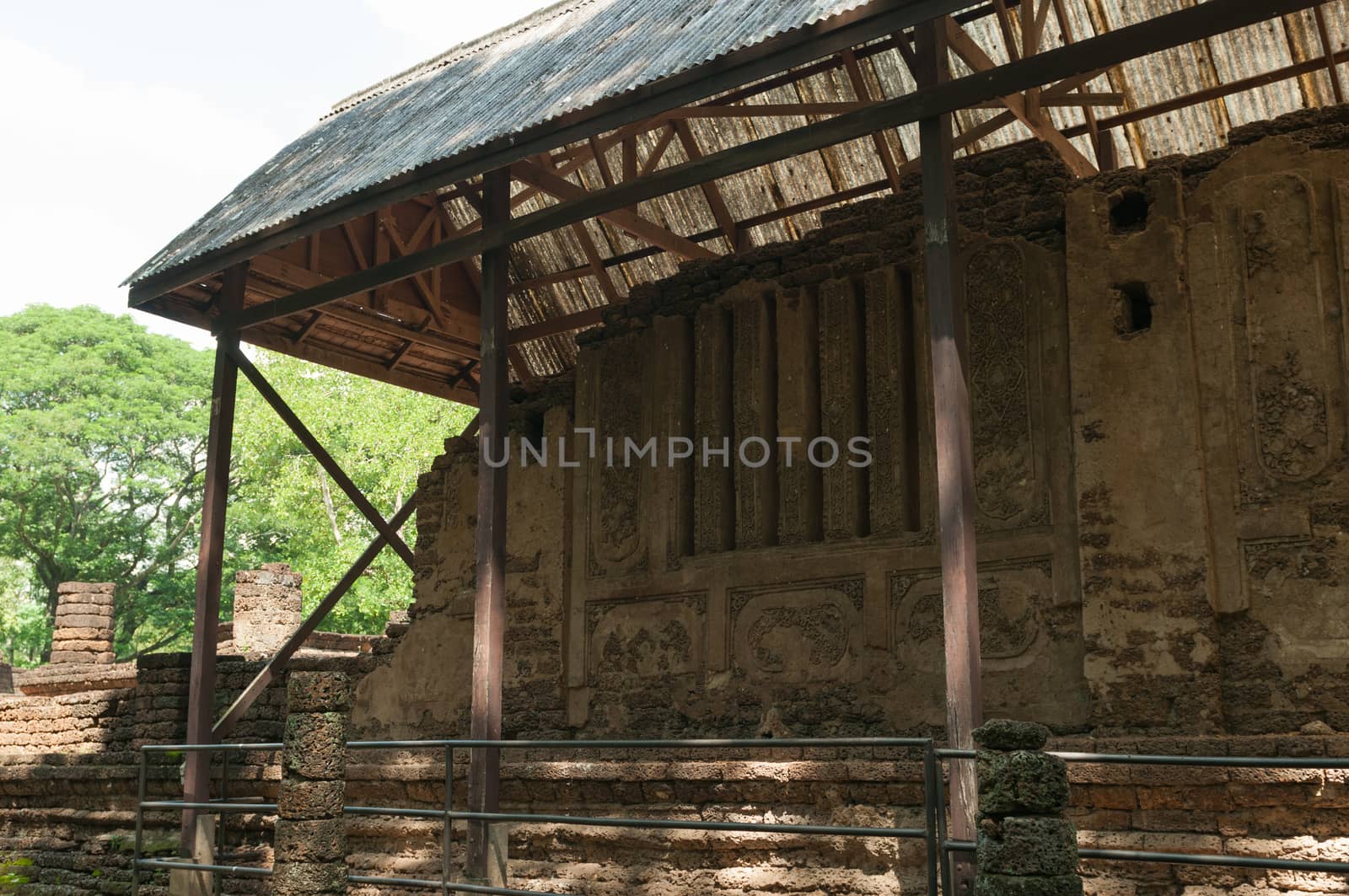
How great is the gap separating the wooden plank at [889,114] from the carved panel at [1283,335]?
69.2 inches

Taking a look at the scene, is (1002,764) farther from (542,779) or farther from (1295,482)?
(542,779)

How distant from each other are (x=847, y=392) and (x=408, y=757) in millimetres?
4808

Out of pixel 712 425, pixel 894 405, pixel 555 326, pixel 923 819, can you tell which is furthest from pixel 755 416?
pixel 923 819

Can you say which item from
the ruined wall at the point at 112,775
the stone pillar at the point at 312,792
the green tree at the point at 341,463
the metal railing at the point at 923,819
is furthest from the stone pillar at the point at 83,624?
the stone pillar at the point at 312,792

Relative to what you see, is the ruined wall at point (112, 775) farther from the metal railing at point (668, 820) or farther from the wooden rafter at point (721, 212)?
the wooden rafter at point (721, 212)

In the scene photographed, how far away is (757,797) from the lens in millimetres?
9398

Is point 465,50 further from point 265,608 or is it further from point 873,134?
point 265,608

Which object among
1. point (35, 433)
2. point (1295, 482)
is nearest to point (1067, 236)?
point (1295, 482)

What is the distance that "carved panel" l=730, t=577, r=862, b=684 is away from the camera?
10.9 metres

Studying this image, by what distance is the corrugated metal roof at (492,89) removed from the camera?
9.13 metres

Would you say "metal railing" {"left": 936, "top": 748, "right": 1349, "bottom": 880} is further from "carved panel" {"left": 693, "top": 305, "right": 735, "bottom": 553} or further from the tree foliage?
the tree foliage

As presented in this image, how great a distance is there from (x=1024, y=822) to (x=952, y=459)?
266cm

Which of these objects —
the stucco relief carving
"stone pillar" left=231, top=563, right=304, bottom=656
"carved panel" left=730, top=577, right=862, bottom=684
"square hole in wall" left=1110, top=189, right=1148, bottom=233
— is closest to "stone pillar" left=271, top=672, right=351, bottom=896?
"carved panel" left=730, top=577, right=862, bottom=684

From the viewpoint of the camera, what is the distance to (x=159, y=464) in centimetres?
3684
